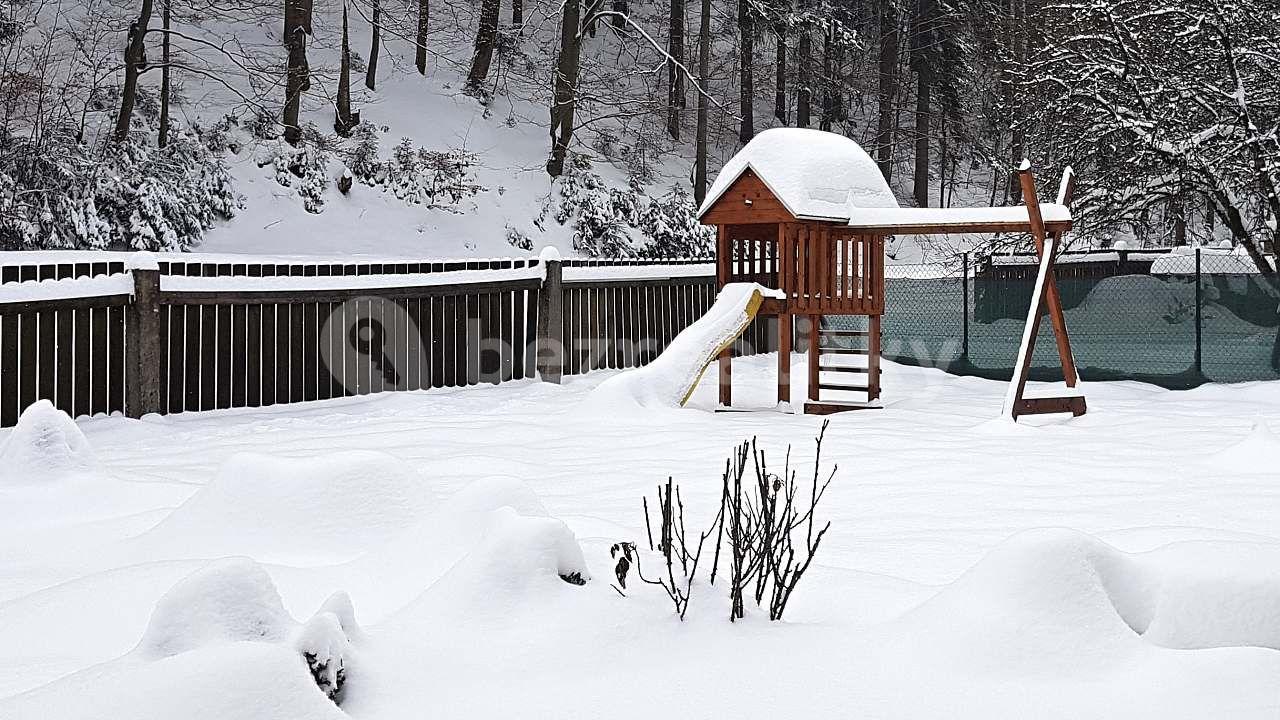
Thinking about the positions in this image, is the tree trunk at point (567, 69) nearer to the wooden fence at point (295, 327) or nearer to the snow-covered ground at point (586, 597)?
the wooden fence at point (295, 327)

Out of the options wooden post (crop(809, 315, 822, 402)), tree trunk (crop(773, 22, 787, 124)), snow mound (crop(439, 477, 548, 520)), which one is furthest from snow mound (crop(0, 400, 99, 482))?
tree trunk (crop(773, 22, 787, 124))

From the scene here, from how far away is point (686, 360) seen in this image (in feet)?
34.3

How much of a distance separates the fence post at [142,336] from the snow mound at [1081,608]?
747cm

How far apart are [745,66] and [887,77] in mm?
3982

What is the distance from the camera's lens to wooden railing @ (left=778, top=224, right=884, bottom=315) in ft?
36.3

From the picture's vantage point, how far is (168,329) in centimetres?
933

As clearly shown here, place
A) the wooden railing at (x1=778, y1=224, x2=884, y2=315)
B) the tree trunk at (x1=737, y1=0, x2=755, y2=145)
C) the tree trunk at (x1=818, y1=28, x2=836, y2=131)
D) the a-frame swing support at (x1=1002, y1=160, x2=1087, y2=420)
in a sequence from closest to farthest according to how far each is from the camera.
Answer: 1. the a-frame swing support at (x1=1002, y1=160, x2=1087, y2=420)
2. the wooden railing at (x1=778, y1=224, x2=884, y2=315)
3. the tree trunk at (x1=737, y1=0, x2=755, y2=145)
4. the tree trunk at (x1=818, y1=28, x2=836, y2=131)

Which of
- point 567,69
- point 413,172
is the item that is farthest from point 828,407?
point 567,69

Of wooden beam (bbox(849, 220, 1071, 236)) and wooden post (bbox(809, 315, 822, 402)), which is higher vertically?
wooden beam (bbox(849, 220, 1071, 236))

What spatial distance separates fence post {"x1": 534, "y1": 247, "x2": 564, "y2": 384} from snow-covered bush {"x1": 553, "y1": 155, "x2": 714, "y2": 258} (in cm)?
Answer: 913

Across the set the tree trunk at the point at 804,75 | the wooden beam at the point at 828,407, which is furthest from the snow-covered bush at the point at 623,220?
the wooden beam at the point at 828,407

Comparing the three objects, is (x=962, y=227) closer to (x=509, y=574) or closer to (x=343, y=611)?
(x=509, y=574)

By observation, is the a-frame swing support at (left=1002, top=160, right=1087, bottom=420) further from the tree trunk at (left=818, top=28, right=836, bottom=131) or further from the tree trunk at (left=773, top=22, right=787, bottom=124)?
the tree trunk at (left=818, top=28, right=836, bottom=131)

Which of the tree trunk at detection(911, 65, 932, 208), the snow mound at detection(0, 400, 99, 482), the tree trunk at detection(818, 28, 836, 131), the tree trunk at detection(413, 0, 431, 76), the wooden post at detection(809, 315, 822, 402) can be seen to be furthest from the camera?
the tree trunk at detection(818, 28, 836, 131)
